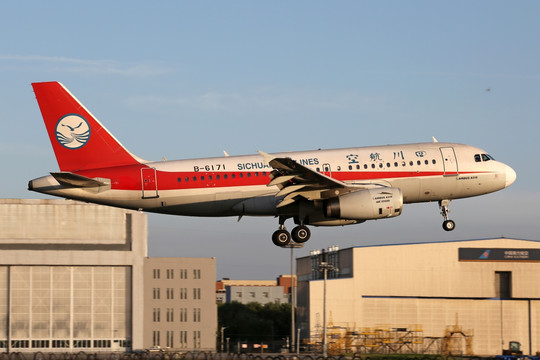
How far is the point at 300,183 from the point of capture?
49594 mm

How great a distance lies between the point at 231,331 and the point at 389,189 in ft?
365

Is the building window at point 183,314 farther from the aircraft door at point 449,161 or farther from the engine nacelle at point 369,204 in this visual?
the engine nacelle at point 369,204

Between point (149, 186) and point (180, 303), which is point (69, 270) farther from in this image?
point (149, 186)

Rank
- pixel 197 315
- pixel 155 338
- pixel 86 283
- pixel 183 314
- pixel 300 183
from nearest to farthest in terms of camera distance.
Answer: pixel 300 183, pixel 86 283, pixel 155 338, pixel 197 315, pixel 183 314

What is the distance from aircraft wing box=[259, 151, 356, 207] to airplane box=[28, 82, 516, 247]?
0.06 m

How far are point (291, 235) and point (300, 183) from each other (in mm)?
4067

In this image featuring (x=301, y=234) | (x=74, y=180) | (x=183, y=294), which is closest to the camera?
(x=74, y=180)

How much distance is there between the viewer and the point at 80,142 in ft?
170

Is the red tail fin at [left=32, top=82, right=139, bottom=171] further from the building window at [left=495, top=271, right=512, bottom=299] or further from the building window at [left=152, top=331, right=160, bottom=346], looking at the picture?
the building window at [left=152, top=331, right=160, bottom=346]

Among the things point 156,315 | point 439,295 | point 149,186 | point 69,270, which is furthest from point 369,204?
point 69,270

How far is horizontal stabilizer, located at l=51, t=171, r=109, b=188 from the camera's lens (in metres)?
47.9

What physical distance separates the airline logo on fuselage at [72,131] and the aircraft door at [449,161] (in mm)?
21121

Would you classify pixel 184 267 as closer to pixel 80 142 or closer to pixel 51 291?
pixel 51 291

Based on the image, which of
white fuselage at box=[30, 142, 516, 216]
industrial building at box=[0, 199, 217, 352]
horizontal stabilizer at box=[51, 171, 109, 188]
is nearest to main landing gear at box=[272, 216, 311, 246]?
white fuselage at box=[30, 142, 516, 216]
